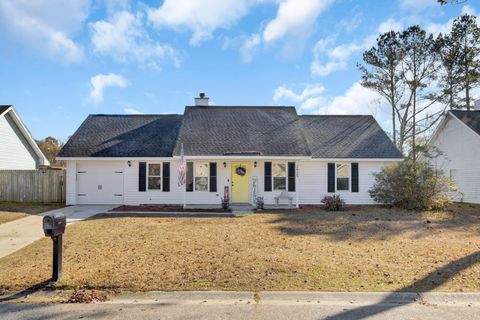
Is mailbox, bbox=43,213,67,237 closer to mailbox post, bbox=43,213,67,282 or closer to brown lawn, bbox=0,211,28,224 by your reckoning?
mailbox post, bbox=43,213,67,282

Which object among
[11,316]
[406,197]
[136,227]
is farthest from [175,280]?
[406,197]

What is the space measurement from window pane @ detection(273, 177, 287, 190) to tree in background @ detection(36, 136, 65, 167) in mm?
26003

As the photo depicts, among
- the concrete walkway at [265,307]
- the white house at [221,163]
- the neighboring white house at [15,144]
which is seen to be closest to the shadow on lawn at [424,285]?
the concrete walkway at [265,307]

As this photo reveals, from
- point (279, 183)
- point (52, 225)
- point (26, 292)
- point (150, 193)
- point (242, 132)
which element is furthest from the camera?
point (242, 132)

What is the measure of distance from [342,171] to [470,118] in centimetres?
889

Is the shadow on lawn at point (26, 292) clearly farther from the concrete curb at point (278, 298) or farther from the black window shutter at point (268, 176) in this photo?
the black window shutter at point (268, 176)

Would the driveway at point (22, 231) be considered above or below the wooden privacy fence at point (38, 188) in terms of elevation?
below

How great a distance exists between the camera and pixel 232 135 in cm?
1828

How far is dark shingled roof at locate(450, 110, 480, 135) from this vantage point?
64.6 feet

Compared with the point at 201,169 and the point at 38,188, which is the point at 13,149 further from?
the point at 201,169

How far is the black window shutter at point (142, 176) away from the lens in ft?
57.6

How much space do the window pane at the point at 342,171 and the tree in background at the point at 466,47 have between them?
581 inches

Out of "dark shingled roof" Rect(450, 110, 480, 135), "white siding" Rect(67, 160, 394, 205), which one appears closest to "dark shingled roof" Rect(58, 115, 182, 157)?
"white siding" Rect(67, 160, 394, 205)

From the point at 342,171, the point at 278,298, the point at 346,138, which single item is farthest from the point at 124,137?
the point at 278,298
